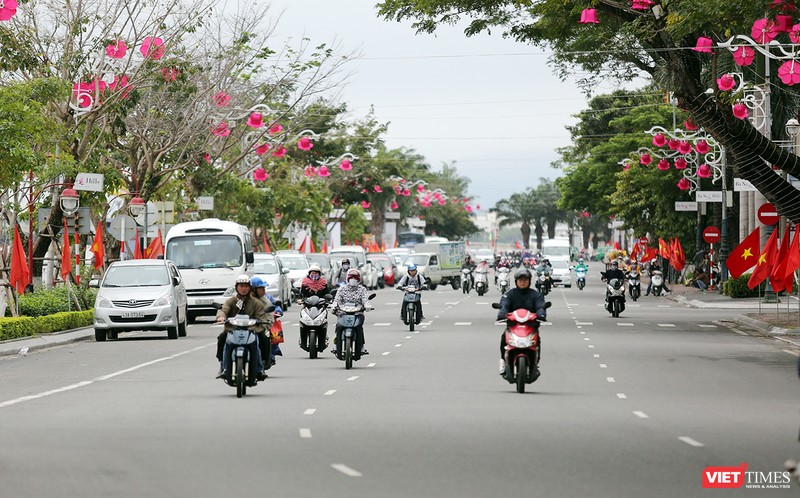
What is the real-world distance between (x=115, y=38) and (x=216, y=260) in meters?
6.75

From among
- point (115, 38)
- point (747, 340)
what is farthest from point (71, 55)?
point (747, 340)

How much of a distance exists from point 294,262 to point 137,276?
2219 centimetres

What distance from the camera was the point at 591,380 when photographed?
1966 cm

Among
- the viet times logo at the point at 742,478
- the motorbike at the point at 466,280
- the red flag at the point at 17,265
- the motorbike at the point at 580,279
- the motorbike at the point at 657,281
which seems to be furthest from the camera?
the motorbike at the point at 580,279

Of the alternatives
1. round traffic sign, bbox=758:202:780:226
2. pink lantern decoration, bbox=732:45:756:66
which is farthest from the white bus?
pink lantern decoration, bbox=732:45:756:66

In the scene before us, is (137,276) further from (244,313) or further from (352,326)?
(244,313)

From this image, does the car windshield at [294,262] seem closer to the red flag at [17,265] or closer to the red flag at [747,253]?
the red flag at [17,265]

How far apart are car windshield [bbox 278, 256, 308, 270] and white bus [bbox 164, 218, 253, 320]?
45.6 ft

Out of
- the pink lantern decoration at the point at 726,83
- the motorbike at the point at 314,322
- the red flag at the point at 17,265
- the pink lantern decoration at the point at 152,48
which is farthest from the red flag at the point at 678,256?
the motorbike at the point at 314,322

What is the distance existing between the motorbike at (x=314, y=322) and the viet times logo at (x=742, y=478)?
13784 mm

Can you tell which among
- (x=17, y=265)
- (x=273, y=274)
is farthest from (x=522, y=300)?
(x=273, y=274)

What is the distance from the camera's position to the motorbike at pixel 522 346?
692 inches

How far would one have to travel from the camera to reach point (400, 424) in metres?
14.0

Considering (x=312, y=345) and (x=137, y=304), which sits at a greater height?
(x=137, y=304)
